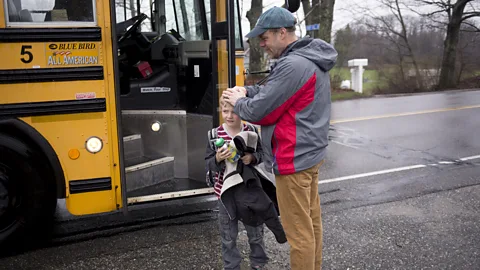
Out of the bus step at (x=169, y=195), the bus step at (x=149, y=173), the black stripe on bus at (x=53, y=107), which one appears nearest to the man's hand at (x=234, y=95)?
the black stripe on bus at (x=53, y=107)

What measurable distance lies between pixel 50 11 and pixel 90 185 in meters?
1.36

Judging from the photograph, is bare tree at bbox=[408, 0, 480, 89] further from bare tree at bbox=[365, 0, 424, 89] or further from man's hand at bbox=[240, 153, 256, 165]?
man's hand at bbox=[240, 153, 256, 165]

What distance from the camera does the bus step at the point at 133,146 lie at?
4586mm

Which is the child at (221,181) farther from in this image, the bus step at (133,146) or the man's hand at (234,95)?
the bus step at (133,146)

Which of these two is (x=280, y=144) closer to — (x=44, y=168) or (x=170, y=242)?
(x=170, y=242)

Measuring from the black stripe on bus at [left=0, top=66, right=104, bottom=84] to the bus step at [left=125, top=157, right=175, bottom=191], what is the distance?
0.96m

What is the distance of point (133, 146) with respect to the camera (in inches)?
183

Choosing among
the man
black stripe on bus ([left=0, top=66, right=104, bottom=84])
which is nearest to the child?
the man

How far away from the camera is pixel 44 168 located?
359cm

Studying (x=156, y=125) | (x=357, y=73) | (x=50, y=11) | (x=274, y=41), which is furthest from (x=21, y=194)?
(x=357, y=73)

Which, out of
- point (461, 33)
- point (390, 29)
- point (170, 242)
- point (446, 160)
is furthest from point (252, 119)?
point (461, 33)

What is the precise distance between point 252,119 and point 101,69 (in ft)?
5.01

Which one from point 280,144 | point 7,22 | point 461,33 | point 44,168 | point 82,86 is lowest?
point 44,168

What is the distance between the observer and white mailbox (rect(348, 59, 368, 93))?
58.3ft
